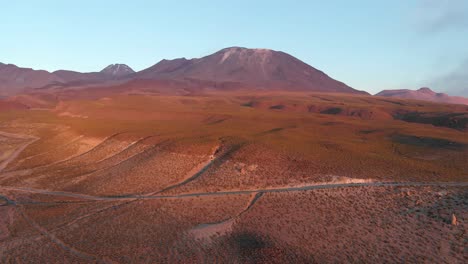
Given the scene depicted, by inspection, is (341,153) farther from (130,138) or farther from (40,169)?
(40,169)

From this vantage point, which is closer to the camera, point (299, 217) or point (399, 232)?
point (399, 232)

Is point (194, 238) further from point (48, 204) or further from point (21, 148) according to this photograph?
point (21, 148)

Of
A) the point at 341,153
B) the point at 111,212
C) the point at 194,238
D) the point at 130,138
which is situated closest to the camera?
the point at 194,238

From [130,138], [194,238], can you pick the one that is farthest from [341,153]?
[130,138]

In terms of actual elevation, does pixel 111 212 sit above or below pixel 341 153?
below

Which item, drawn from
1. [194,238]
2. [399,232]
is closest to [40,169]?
[194,238]

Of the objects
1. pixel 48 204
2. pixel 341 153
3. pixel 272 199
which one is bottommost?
pixel 48 204

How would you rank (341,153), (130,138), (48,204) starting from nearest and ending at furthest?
(48,204) < (341,153) < (130,138)
